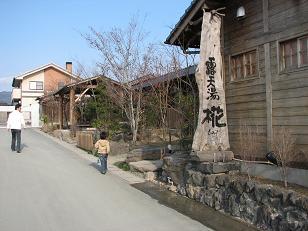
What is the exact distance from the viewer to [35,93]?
60.4 meters

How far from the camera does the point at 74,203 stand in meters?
9.25

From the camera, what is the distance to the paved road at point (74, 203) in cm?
767

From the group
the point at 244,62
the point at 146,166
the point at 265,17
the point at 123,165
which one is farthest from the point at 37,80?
the point at 265,17

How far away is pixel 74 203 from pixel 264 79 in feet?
17.1

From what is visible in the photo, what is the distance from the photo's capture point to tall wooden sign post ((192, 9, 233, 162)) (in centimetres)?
1049

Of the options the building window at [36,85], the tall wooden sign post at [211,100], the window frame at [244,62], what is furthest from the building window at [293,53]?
the building window at [36,85]

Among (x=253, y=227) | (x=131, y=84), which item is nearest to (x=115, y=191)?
(x=253, y=227)

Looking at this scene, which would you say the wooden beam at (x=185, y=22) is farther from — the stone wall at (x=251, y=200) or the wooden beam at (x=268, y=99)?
the stone wall at (x=251, y=200)

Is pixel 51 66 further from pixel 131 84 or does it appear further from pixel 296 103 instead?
pixel 296 103

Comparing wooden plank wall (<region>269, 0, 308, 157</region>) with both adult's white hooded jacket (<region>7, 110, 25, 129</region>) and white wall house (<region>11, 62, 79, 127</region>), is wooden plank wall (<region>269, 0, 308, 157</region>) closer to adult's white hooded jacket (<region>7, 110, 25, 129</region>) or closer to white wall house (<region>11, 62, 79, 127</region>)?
adult's white hooded jacket (<region>7, 110, 25, 129</region>)

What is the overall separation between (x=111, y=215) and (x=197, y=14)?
6527 mm

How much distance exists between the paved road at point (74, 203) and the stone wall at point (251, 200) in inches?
39.8

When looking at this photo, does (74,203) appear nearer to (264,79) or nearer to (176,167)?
(176,167)

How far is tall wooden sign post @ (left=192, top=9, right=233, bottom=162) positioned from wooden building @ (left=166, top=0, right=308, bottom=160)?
437mm
